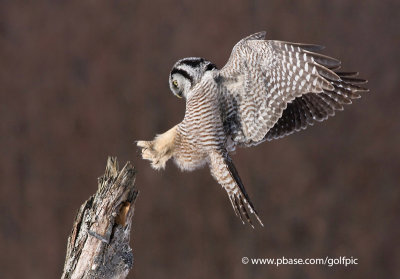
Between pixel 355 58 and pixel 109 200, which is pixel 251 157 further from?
pixel 109 200

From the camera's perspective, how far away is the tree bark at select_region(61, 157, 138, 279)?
A: 263 centimetres

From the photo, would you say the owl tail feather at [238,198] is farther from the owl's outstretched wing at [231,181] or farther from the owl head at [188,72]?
the owl head at [188,72]

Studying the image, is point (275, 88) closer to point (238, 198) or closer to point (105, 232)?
point (238, 198)

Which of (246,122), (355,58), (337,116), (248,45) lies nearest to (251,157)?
(337,116)

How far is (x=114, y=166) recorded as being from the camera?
274 centimetres


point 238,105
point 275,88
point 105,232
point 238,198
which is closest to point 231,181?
point 238,198

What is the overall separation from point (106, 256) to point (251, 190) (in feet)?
6.96

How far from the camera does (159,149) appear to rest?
300 centimetres

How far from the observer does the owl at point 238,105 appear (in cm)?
281

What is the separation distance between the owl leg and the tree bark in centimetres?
27

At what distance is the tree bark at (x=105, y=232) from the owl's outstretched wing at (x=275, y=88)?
2.11ft

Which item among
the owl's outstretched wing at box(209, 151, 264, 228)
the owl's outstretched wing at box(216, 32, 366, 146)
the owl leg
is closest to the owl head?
the owl's outstretched wing at box(216, 32, 366, 146)

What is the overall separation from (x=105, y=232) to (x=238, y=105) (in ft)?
2.98

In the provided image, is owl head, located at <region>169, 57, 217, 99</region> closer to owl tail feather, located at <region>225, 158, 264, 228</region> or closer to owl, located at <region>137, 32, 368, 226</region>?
owl, located at <region>137, 32, 368, 226</region>
